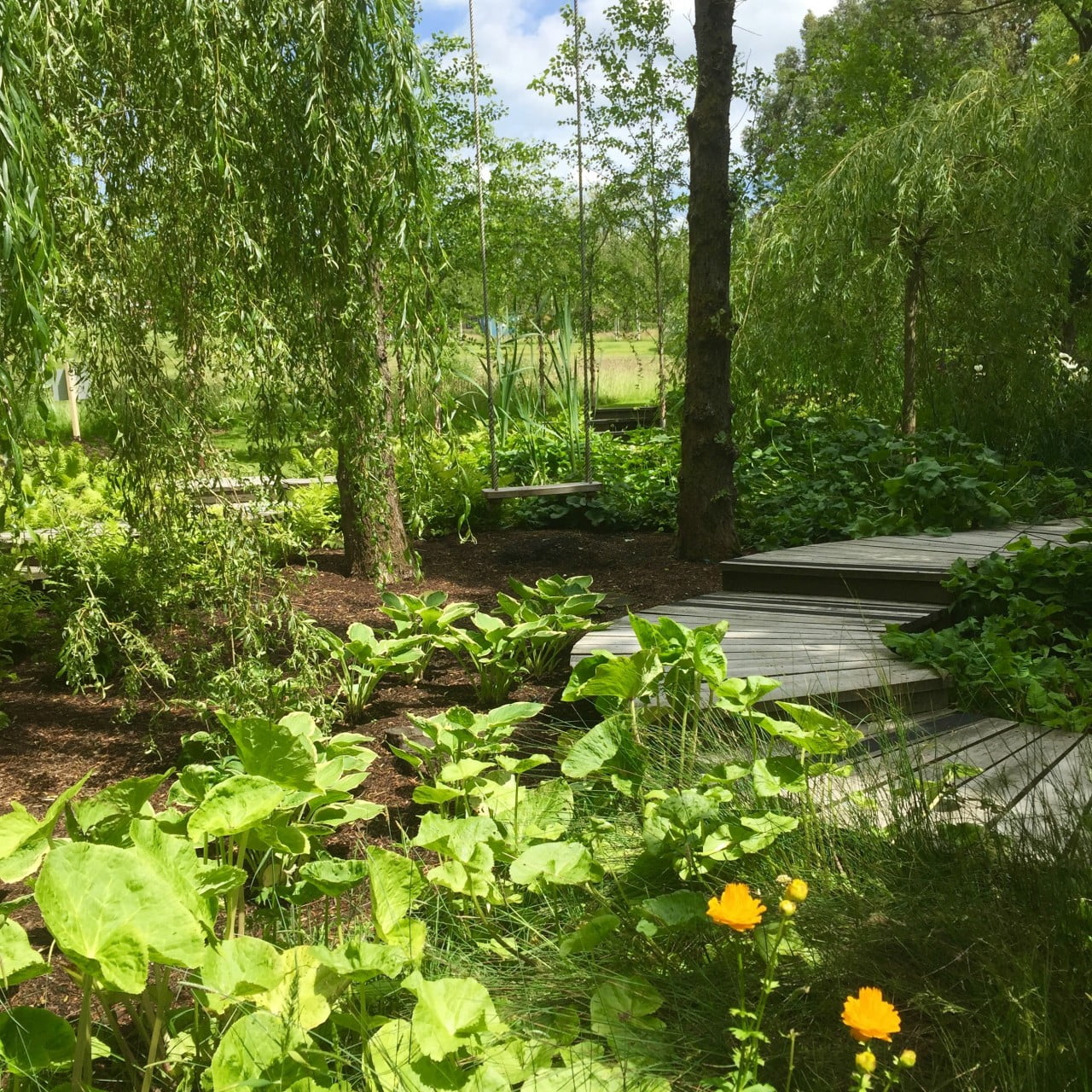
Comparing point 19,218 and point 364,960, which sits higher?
point 19,218

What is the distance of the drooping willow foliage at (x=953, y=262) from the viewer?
622 cm

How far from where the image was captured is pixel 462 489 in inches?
257

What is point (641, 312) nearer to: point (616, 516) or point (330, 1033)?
point (616, 516)

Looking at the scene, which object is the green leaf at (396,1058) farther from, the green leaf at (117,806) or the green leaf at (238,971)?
the green leaf at (117,806)

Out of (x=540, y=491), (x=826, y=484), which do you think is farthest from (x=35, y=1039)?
(x=826, y=484)

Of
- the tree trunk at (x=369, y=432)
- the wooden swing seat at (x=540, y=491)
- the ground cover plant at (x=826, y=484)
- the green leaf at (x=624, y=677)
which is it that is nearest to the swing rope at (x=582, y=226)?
the wooden swing seat at (x=540, y=491)

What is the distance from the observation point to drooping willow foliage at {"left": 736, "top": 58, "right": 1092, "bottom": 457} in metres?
6.22

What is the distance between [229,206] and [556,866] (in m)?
1.80

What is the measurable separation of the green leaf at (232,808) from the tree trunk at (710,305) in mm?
3646

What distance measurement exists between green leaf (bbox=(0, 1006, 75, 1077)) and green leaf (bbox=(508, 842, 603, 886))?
73 centimetres

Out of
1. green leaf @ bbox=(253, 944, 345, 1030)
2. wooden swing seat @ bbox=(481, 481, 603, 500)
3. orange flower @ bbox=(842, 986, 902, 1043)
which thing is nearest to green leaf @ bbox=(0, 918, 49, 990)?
green leaf @ bbox=(253, 944, 345, 1030)

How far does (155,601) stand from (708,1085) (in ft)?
8.74

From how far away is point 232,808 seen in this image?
71.7 inches

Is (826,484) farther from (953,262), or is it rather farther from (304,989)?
(304,989)
